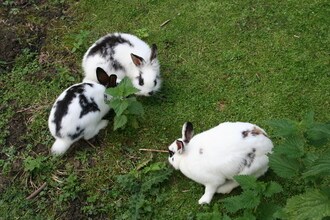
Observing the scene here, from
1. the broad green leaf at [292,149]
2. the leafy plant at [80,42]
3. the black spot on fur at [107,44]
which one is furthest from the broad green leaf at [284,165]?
the leafy plant at [80,42]

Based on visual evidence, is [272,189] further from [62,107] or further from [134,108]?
[62,107]

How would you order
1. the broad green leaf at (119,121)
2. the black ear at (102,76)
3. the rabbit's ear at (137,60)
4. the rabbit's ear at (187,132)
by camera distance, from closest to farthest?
1. the rabbit's ear at (187,132)
2. the broad green leaf at (119,121)
3. the black ear at (102,76)
4. the rabbit's ear at (137,60)

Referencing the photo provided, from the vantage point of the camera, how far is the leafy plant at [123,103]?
442cm

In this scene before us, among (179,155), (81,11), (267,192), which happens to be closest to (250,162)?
(267,192)

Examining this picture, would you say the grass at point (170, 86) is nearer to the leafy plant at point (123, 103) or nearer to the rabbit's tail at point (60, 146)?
the rabbit's tail at point (60, 146)

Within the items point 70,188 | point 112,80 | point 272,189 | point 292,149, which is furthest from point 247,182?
point 112,80

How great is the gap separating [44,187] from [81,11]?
2.46m

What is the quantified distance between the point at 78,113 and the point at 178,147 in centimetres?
98

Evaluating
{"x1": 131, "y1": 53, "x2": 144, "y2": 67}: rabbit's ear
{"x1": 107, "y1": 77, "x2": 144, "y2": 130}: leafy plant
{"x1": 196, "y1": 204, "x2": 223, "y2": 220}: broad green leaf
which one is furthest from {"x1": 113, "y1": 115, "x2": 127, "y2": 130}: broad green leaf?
{"x1": 196, "y1": 204, "x2": 223, "y2": 220}: broad green leaf

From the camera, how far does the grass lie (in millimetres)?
4348

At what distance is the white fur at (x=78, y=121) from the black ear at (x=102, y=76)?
6 centimetres

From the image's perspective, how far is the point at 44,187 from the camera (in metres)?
4.43

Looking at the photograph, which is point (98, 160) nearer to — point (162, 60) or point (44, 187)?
point (44, 187)

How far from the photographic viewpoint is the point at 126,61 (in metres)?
5.07
